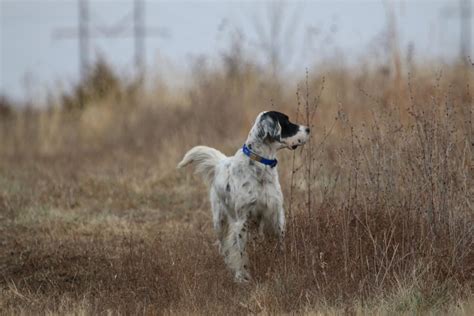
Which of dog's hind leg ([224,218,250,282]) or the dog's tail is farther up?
the dog's tail

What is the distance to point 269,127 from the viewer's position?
6207 mm

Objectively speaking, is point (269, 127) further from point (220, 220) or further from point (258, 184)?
point (220, 220)

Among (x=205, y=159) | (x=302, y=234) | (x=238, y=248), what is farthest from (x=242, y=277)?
(x=205, y=159)

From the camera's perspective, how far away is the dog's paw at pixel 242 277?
5.86 m

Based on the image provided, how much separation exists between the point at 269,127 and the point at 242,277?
1.13 metres

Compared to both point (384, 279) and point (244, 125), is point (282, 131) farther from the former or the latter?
point (244, 125)

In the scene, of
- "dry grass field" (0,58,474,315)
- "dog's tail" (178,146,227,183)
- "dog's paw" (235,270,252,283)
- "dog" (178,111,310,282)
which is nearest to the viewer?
"dry grass field" (0,58,474,315)

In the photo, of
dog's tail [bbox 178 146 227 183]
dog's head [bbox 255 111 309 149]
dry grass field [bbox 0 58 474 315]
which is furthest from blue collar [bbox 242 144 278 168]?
dog's tail [bbox 178 146 227 183]

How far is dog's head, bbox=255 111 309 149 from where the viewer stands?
20.4 ft

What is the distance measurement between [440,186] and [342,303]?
113 centimetres

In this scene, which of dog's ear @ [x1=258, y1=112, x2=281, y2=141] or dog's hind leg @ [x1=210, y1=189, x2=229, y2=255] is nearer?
dog's ear @ [x1=258, y1=112, x2=281, y2=141]

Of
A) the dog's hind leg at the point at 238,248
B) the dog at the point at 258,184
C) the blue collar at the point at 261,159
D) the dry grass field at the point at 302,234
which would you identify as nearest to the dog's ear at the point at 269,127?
the dog at the point at 258,184

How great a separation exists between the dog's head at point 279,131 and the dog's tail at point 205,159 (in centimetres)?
78

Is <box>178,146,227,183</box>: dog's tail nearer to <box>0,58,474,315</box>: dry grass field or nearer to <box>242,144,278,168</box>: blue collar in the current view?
<box>0,58,474,315</box>: dry grass field
